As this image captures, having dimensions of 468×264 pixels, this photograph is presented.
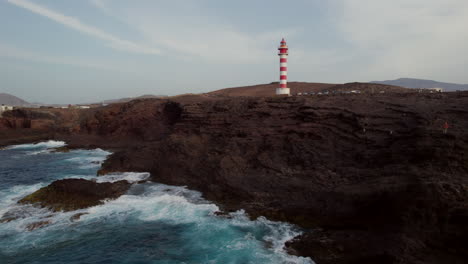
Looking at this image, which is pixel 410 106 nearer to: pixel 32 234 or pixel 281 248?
pixel 281 248

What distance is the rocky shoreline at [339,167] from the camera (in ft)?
29.4

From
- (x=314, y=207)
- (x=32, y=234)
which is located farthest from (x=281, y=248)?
(x=32, y=234)

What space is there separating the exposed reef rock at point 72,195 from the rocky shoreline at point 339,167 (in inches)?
124

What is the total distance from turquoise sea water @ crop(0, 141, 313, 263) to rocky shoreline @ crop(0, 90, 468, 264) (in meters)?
0.85

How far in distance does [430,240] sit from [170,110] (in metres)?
24.0

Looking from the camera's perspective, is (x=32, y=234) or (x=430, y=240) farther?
(x=32, y=234)

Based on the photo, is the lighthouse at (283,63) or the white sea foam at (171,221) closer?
the white sea foam at (171,221)

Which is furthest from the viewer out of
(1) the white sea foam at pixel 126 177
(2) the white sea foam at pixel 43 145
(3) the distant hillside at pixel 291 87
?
(3) the distant hillside at pixel 291 87

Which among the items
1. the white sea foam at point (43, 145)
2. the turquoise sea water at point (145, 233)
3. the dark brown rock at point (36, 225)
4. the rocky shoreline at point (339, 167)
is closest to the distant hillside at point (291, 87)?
the rocky shoreline at point (339, 167)

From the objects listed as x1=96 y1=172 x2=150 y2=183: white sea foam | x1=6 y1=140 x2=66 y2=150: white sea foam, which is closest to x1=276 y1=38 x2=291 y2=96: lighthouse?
x1=96 y1=172 x2=150 y2=183: white sea foam

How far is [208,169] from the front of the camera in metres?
16.9

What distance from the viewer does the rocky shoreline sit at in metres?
8.95

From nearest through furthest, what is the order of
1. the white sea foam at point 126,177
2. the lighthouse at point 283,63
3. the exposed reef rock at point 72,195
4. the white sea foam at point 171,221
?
the white sea foam at point 171,221 < the exposed reef rock at point 72,195 < the white sea foam at point 126,177 < the lighthouse at point 283,63

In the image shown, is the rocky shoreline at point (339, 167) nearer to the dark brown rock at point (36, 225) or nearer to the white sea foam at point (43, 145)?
the dark brown rock at point (36, 225)
